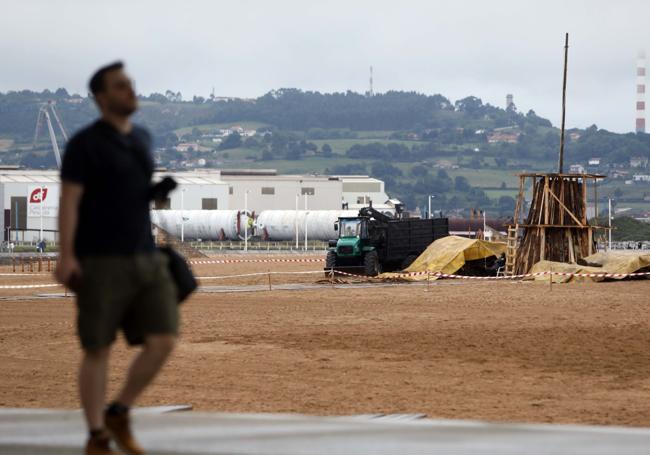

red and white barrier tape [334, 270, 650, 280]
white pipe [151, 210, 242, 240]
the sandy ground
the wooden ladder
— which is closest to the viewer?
the sandy ground

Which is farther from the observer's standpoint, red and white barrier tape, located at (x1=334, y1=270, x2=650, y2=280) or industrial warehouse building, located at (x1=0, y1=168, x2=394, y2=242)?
industrial warehouse building, located at (x1=0, y1=168, x2=394, y2=242)

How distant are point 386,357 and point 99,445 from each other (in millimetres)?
11828

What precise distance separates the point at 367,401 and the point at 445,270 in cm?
3062

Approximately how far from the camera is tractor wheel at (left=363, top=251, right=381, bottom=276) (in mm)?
44375

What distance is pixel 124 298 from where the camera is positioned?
22.0 ft

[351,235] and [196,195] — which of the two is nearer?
[351,235]

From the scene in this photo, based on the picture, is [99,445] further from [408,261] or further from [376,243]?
[408,261]

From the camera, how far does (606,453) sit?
676 centimetres

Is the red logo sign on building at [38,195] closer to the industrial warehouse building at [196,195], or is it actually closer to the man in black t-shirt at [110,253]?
the industrial warehouse building at [196,195]

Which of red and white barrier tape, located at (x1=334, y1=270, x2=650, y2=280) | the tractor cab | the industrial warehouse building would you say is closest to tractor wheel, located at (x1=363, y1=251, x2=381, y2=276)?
red and white barrier tape, located at (x1=334, y1=270, x2=650, y2=280)

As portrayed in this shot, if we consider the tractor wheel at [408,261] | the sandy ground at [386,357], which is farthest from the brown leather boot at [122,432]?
the tractor wheel at [408,261]

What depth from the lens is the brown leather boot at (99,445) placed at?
6.61 metres

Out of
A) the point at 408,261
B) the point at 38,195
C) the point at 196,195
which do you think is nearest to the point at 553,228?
the point at 408,261

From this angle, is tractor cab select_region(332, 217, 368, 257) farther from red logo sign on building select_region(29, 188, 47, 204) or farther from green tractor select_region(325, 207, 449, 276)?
red logo sign on building select_region(29, 188, 47, 204)
